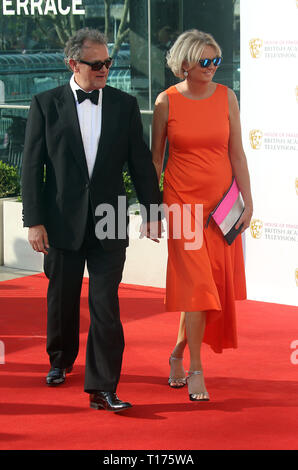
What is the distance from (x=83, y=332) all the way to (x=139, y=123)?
2.20 metres

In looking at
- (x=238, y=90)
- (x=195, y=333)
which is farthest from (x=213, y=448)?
(x=238, y=90)

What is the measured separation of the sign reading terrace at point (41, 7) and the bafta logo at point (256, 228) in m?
3.39

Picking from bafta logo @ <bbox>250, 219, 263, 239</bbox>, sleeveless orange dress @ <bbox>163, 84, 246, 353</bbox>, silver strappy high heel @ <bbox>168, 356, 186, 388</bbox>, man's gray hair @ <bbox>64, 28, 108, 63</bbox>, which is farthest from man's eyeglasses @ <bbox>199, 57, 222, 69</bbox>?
bafta logo @ <bbox>250, 219, 263, 239</bbox>

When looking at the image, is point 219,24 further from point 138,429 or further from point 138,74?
point 138,429

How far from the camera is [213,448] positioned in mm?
4363

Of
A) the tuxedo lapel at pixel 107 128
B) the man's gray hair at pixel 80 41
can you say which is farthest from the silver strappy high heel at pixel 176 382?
the man's gray hair at pixel 80 41

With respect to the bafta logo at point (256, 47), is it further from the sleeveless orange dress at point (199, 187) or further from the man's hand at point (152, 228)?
the man's hand at point (152, 228)

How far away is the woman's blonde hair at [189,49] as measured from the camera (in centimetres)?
506

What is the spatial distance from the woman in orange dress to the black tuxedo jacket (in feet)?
0.71

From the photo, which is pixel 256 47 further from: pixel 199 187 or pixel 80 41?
pixel 80 41

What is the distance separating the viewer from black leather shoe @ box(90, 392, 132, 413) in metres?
4.89

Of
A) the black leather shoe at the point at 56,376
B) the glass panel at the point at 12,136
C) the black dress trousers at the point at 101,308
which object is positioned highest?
the glass panel at the point at 12,136

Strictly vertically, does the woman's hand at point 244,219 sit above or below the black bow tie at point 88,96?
below

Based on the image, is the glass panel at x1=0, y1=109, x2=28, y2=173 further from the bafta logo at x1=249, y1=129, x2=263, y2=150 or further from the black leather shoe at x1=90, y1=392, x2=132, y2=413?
the black leather shoe at x1=90, y1=392, x2=132, y2=413
